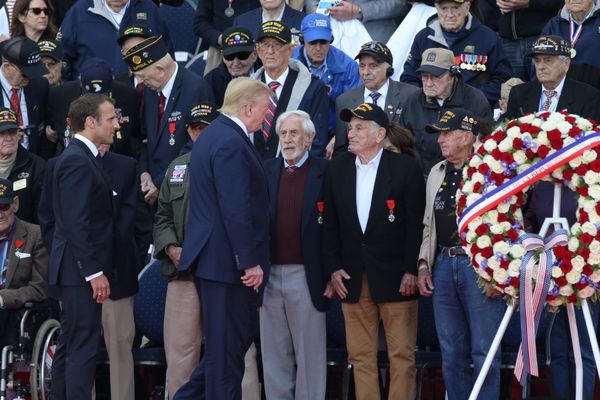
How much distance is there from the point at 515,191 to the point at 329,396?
277cm

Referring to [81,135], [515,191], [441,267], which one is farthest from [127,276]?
[515,191]

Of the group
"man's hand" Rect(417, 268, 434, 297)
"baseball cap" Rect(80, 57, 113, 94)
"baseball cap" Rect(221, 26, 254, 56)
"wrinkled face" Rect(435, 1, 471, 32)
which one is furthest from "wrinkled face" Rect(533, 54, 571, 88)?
"baseball cap" Rect(80, 57, 113, 94)

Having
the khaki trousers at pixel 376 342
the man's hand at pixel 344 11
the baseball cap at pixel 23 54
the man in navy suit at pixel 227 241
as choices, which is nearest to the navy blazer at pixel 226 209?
the man in navy suit at pixel 227 241

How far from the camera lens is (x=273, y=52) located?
9.59 m

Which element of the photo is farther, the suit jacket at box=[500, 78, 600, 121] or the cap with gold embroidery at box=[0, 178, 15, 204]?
the cap with gold embroidery at box=[0, 178, 15, 204]

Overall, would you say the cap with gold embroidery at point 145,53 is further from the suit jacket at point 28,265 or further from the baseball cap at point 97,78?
the suit jacket at point 28,265

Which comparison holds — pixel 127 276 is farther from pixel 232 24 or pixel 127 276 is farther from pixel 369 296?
pixel 232 24

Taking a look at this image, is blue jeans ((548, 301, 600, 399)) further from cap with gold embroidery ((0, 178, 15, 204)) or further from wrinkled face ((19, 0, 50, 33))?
wrinkled face ((19, 0, 50, 33))

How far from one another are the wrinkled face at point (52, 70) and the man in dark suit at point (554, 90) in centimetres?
435

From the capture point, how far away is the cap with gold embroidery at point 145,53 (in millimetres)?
9383

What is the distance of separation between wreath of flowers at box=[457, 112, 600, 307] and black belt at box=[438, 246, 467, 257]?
0.72 m

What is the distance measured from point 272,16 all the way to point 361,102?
1.87 m

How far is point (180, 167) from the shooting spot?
8.69m

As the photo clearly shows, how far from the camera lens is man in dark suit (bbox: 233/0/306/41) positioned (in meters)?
11.0
